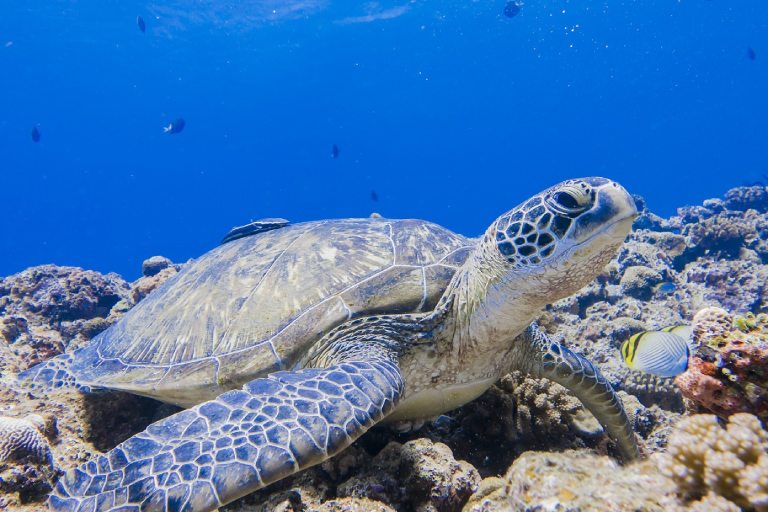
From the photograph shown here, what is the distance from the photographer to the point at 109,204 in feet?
365

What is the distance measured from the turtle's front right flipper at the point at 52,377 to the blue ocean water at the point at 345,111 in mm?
44730

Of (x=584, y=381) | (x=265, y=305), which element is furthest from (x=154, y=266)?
(x=584, y=381)

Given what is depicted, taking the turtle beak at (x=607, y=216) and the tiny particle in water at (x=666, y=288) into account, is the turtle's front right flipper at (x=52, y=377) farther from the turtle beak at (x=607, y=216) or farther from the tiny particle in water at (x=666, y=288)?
the tiny particle in water at (x=666, y=288)

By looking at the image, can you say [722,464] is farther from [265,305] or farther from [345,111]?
[345,111]

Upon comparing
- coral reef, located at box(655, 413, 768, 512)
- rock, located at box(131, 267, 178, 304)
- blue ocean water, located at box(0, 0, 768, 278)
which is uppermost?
blue ocean water, located at box(0, 0, 768, 278)

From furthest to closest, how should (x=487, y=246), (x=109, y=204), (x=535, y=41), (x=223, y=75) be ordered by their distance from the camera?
(x=109, y=204) < (x=535, y=41) < (x=223, y=75) < (x=487, y=246)

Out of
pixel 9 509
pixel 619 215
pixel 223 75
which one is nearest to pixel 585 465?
pixel 619 215

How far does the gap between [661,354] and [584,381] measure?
0.73 meters

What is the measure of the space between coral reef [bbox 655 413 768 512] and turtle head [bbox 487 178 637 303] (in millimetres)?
1078

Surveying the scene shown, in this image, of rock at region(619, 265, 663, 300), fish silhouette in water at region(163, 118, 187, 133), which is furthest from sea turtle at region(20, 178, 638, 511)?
fish silhouette in water at region(163, 118, 187, 133)

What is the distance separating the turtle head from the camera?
7.00ft

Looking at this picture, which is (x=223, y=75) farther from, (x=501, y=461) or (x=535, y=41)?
(x=501, y=461)

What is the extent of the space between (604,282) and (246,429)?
231 inches

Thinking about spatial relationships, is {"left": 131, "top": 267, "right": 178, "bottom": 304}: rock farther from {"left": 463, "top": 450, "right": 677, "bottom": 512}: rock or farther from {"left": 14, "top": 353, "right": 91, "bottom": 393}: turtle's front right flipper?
{"left": 463, "top": 450, "right": 677, "bottom": 512}: rock
